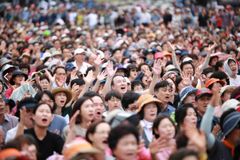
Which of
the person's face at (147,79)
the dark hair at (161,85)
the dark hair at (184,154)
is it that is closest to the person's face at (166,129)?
the dark hair at (184,154)

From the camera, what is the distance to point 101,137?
6.14 metres

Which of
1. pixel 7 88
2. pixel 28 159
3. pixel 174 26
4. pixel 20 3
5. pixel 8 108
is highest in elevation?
pixel 20 3

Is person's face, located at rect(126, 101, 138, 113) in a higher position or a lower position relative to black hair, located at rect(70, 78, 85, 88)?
lower

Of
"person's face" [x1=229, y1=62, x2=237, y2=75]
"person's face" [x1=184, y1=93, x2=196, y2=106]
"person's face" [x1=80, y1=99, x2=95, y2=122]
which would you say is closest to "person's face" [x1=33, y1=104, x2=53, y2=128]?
"person's face" [x1=80, y1=99, x2=95, y2=122]

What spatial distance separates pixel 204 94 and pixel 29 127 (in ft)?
7.92

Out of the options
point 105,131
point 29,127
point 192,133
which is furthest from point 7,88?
point 192,133

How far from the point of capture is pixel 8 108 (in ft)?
29.1

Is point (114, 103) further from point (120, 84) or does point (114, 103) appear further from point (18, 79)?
point (18, 79)

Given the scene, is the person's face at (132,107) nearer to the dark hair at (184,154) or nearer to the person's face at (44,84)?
the person's face at (44,84)

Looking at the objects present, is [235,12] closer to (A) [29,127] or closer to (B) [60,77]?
(B) [60,77]

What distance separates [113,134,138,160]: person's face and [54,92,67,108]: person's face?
3.25 m

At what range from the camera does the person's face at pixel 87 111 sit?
23.4 ft

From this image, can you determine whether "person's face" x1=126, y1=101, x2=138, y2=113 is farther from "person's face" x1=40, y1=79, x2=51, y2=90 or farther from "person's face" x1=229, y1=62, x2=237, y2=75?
"person's face" x1=229, y1=62, x2=237, y2=75

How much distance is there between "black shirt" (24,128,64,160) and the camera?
22.7ft
